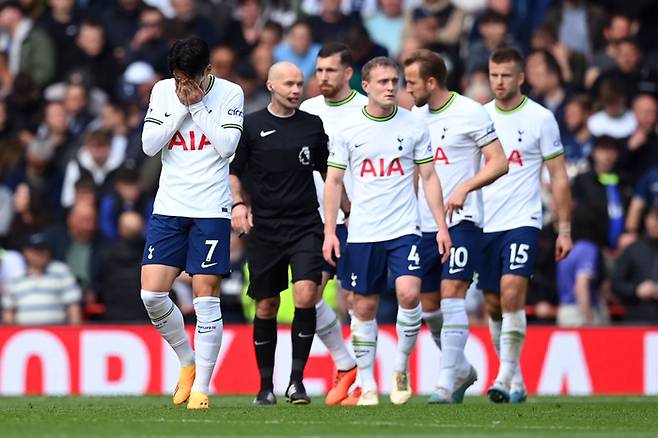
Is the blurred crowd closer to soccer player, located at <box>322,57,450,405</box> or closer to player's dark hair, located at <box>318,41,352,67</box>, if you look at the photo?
player's dark hair, located at <box>318,41,352,67</box>

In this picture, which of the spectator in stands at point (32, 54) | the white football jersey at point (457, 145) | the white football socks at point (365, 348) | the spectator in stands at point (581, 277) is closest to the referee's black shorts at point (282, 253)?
the white football socks at point (365, 348)

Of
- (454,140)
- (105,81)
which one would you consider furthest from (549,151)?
(105,81)

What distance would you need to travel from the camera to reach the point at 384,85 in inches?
521

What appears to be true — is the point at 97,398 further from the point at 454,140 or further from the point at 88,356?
the point at 454,140

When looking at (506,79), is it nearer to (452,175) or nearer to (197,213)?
(452,175)

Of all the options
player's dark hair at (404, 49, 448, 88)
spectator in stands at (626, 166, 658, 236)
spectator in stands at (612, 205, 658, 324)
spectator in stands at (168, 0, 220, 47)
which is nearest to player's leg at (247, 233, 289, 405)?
player's dark hair at (404, 49, 448, 88)

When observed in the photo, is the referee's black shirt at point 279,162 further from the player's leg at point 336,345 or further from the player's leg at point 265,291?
the player's leg at point 336,345

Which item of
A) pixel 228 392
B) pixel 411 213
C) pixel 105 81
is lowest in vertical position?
pixel 228 392

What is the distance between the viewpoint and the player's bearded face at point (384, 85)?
13227 mm

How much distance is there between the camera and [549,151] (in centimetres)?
1424

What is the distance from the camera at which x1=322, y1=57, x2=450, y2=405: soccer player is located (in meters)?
13.2

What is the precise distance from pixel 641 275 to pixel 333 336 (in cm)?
556

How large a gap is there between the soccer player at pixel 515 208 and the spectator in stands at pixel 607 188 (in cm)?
449

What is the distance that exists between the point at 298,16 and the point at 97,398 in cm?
843
